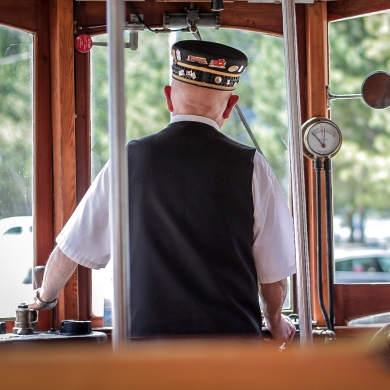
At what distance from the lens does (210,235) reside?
1.63 metres


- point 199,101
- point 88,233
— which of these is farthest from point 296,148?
point 88,233

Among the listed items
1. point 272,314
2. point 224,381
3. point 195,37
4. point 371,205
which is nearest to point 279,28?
point 195,37

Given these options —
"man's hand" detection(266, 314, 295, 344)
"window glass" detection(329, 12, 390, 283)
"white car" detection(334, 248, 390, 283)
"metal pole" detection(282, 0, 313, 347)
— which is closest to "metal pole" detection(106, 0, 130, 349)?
"metal pole" detection(282, 0, 313, 347)

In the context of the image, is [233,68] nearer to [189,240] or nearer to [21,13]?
[189,240]

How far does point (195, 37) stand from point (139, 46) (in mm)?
202

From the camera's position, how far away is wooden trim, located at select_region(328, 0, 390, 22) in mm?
2736

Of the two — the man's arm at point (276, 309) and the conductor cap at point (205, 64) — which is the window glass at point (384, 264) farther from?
the conductor cap at point (205, 64)

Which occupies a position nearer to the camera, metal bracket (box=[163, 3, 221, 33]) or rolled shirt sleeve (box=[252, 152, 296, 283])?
rolled shirt sleeve (box=[252, 152, 296, 283])

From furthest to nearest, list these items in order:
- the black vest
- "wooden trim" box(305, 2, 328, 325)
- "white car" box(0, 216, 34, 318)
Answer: "wooden trim" box(305, 2, 328, 325)
"white car" box(0, 216, 34, 318)
the black vest

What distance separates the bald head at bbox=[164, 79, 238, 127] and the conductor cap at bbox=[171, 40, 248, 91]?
0.04 feet

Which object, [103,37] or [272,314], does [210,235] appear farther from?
[103,37]

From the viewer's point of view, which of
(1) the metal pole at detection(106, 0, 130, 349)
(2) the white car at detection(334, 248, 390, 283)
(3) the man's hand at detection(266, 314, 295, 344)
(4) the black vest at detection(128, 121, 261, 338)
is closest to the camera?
(1) the metal pole at detection(106, 0, 130, 349)

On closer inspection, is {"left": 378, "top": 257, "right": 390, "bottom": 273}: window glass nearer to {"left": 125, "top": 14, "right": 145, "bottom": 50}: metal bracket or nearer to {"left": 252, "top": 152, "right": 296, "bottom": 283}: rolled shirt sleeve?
{"left": 125, "top": 14, "right": 145, "bottom": 50}: metal bracket

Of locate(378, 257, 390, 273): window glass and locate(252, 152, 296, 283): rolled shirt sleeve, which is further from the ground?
locate(252, 152, 296, 283): rolled shirt sleeve
